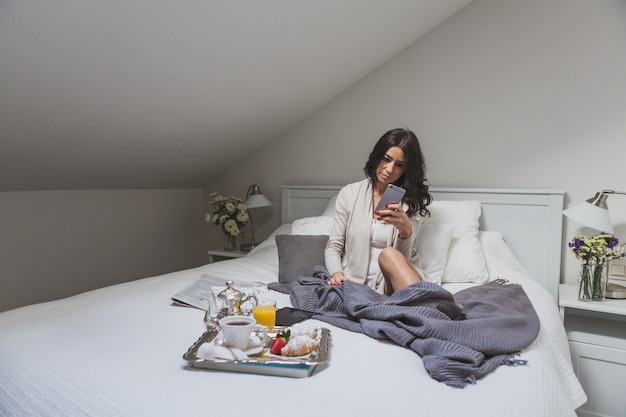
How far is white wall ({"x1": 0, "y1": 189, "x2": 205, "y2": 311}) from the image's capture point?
8.19 ft

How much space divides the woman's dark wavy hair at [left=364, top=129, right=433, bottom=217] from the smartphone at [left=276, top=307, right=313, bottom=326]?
2.63 feet

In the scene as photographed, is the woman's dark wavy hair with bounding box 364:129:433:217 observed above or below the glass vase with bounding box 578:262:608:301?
above

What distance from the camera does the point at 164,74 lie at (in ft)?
6.80

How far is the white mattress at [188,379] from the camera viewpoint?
0.97 metres

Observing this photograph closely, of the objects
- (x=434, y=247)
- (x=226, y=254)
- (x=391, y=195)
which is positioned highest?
(x=391, y=195)

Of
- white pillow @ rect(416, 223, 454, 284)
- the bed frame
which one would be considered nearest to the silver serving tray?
white pillow @ rect(416, 223, 454, 284)

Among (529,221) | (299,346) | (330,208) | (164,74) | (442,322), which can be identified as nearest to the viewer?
(299,346)

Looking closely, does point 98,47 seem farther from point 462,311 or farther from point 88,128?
point 462,311

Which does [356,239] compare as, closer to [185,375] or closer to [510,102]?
[185,375]

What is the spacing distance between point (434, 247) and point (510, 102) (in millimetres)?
1012

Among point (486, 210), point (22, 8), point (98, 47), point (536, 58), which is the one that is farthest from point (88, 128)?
point (536, 58)

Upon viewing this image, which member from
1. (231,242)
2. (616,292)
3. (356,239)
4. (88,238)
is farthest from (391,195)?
(88,238)

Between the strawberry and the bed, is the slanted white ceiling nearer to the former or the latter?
the bed

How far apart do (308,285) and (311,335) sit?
68cm
